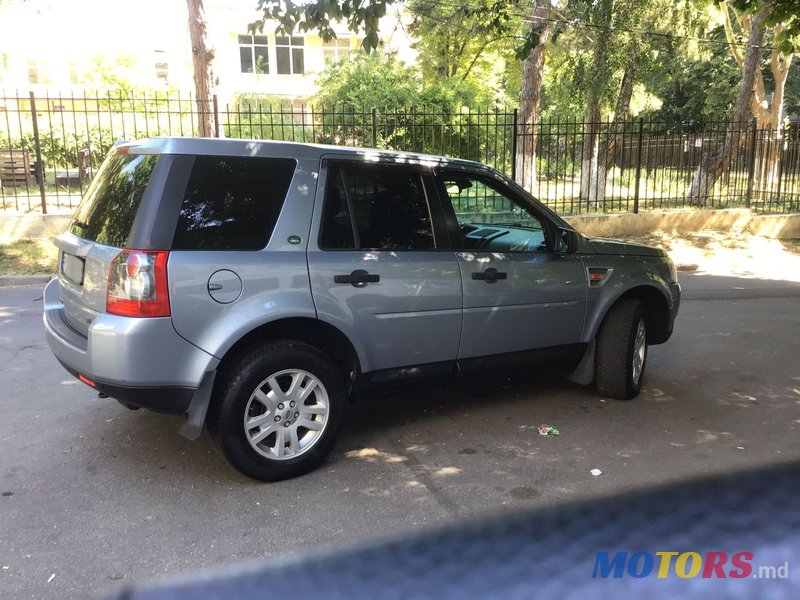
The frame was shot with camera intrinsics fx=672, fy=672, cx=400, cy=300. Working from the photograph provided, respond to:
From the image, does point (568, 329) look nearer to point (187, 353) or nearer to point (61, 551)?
point (187, 353)

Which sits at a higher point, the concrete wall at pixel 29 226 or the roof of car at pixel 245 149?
the roof of car at pixel 245 149

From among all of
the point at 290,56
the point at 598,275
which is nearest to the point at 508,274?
the point at 598,275

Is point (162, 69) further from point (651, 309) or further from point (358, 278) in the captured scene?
point (358, 278)

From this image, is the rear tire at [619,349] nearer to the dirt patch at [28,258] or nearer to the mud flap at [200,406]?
the mud flap at [200,406]

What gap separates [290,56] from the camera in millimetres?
40688

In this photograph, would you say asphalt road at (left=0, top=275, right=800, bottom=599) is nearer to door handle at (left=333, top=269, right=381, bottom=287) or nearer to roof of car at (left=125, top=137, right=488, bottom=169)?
door handle at (left=333, top=269, right=381, bottom=287)

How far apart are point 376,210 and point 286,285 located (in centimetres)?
81

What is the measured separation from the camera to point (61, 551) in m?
3.04

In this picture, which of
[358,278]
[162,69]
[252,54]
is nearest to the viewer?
[358,278]

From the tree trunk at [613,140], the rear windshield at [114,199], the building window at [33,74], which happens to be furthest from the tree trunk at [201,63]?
the building window at [33,74]

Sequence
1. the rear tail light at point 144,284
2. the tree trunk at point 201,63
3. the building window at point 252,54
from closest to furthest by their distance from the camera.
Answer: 1. the rear tail light at point 144,284
2. the tree trunk at point 201,63
3. the building window at point 252,54

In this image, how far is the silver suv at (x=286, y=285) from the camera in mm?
3414

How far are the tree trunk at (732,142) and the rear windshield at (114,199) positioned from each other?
15.2m

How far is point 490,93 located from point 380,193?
28025 mm
